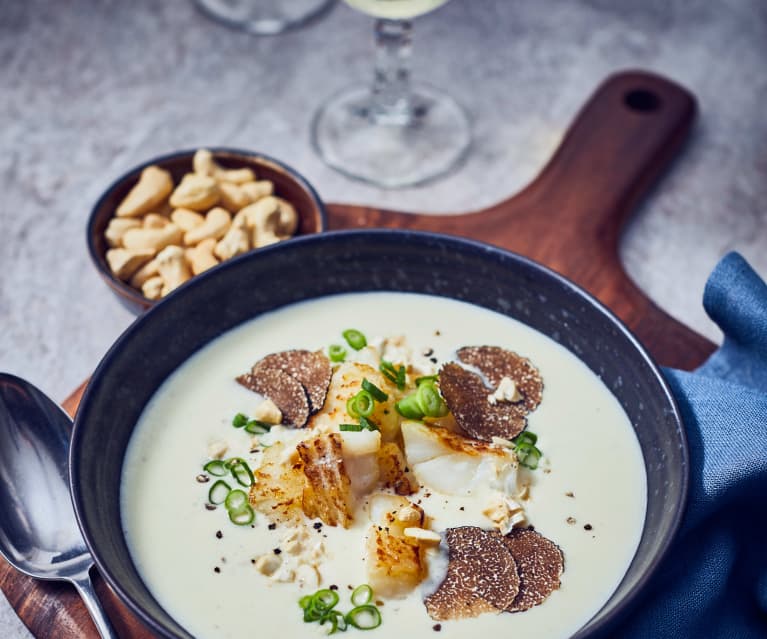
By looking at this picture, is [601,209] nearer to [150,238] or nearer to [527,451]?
[527,451]

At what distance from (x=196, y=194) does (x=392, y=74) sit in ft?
2.91

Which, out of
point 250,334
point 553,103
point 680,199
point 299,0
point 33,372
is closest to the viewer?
point 250,334

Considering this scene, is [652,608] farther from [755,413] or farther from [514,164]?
[514,164]

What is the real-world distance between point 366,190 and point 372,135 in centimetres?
27

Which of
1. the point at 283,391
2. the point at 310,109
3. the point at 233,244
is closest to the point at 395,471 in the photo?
the point at 283,391

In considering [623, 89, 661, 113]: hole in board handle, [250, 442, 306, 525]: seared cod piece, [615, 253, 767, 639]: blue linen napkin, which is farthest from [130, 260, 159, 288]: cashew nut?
[623, 89, 661, 113]: hole in board handle

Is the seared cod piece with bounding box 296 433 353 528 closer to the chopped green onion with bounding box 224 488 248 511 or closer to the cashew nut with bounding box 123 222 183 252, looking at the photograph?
the chopped green onion with bounding box 224 488 248 511

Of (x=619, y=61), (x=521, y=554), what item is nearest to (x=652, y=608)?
(x=521, y=554)

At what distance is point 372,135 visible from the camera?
11.2ft

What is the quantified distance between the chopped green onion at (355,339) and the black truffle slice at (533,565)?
20.9 inches

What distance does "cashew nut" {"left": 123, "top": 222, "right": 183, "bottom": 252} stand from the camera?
2.66 metres

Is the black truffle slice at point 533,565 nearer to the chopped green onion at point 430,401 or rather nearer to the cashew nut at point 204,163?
the chopped green onion at point 430,401

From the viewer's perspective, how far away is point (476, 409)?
2152mm

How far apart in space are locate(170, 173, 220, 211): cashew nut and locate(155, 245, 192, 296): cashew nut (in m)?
0.18
